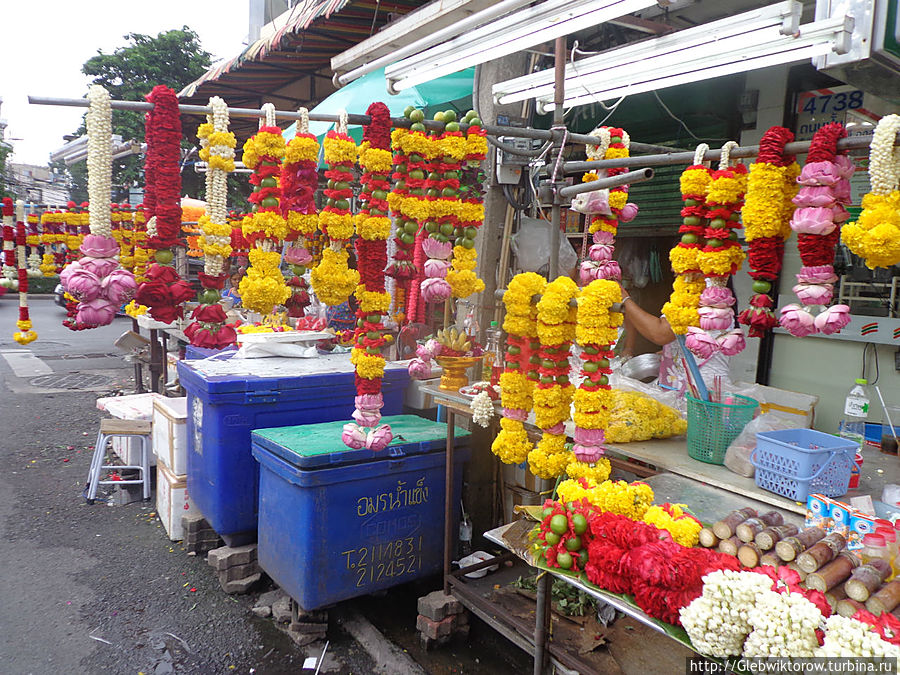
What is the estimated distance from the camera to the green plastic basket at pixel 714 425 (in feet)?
8.16

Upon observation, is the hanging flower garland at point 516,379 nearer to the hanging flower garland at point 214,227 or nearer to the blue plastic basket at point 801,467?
the blue plastic basket at point 801,467

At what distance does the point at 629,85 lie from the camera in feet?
8.86

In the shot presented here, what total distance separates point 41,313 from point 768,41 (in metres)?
20.6

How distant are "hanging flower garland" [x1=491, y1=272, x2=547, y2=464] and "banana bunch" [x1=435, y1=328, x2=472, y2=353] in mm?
1139

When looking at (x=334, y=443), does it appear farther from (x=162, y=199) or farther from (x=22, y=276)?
(x=22, y=276)

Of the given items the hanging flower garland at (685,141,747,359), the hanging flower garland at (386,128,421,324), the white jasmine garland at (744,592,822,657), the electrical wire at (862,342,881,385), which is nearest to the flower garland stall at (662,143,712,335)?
the hanging flower garland at (685,141,747,359)

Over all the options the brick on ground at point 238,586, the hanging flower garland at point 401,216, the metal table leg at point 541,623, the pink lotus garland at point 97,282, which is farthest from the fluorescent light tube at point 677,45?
the brick on ground at point 238,586

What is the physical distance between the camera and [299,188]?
2.43 metres

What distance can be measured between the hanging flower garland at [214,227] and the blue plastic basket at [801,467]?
2138 mm

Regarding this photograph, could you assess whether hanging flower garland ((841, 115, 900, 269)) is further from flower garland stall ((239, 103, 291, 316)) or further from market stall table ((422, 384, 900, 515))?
flower garland stall ((239, 103, 291, 316))

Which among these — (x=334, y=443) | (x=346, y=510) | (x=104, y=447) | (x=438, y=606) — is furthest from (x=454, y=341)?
(x=104, y=447)

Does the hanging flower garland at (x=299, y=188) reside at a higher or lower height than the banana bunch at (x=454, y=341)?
higher

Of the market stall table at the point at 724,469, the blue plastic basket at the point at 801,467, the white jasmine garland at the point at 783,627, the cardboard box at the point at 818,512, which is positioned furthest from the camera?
the market stall table at the point at 724,469

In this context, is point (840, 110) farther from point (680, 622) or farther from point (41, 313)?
point (41, 313)
